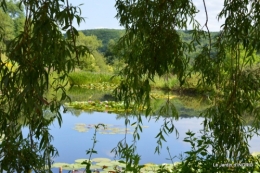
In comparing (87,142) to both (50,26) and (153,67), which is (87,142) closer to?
(153,67)

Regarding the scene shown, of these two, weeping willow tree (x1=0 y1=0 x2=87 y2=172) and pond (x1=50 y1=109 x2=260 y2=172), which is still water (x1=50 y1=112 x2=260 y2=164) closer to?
pond (x1=50 y1=109 x2=260 y2=172)

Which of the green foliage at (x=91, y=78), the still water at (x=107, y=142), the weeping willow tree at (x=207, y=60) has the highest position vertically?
the weeping willow tree at (x=207, y=60)

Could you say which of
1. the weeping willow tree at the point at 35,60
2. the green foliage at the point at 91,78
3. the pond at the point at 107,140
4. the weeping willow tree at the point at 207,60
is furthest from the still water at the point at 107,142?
the green foliage at the point at 91,78

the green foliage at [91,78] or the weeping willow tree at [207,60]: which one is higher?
the weeping willow tree at [207,60]

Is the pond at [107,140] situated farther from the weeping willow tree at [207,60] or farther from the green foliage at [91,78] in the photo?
the green foliage at [91,78]

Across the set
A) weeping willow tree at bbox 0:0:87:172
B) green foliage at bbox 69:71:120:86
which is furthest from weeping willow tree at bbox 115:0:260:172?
green foliage at bbox 69:71:120:86

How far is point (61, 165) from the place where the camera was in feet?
10.4

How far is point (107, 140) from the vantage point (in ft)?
14.3

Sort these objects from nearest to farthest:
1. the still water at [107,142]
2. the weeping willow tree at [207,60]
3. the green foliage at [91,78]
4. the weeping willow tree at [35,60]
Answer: the weeping willow tree at [35,60] → the weeping willow tree at [207,60] → the still water at [107,142] → the green foliage at [91,78]

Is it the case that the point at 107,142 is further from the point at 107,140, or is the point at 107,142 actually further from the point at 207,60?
the point at 207,60

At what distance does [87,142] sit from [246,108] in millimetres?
Answer: 2745

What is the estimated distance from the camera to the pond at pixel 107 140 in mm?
3800

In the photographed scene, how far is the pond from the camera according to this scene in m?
3.80

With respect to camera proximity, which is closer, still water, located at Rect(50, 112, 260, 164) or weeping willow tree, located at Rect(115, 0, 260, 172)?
weeping willow tree, located at Rect(115, 0, 260, 172)
